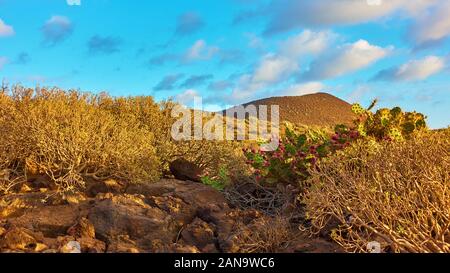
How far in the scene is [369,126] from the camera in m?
8.89

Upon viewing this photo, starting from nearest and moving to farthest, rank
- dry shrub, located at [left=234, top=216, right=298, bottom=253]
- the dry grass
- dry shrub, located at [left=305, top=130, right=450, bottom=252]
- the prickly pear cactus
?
dry shrub, located at [left=305, top=130, right=450, bottom=252]
dry shrub, located at [left=234, top=216, right=298, bottom=253]
the dry grass
the prickly pear cactus

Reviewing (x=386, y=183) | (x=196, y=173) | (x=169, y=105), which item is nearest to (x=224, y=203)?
(x=196, y=173)

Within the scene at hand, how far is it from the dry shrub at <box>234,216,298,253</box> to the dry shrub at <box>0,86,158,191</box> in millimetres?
2777

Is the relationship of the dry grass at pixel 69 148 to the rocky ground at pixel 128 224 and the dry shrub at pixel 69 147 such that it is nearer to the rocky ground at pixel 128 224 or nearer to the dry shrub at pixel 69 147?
the dry shrub at pixel 69 147

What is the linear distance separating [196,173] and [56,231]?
3.51 meters

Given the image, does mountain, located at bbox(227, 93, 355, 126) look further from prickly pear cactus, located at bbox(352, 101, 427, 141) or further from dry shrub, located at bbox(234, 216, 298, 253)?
dry shrub, located at bbox(234, 216, 298, 253)

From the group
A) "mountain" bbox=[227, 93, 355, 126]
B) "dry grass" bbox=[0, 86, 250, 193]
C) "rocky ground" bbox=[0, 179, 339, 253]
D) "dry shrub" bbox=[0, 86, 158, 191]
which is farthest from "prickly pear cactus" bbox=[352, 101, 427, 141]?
"mountain" bbox=[227, 93, 355, 126]

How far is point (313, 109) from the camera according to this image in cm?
3616

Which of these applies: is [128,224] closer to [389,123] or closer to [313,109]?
[389,123]

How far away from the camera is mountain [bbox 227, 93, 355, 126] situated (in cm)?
3438

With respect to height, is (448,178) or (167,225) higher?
(448,178)

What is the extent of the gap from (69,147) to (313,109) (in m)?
29.6

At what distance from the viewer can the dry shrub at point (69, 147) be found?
8.04 m
